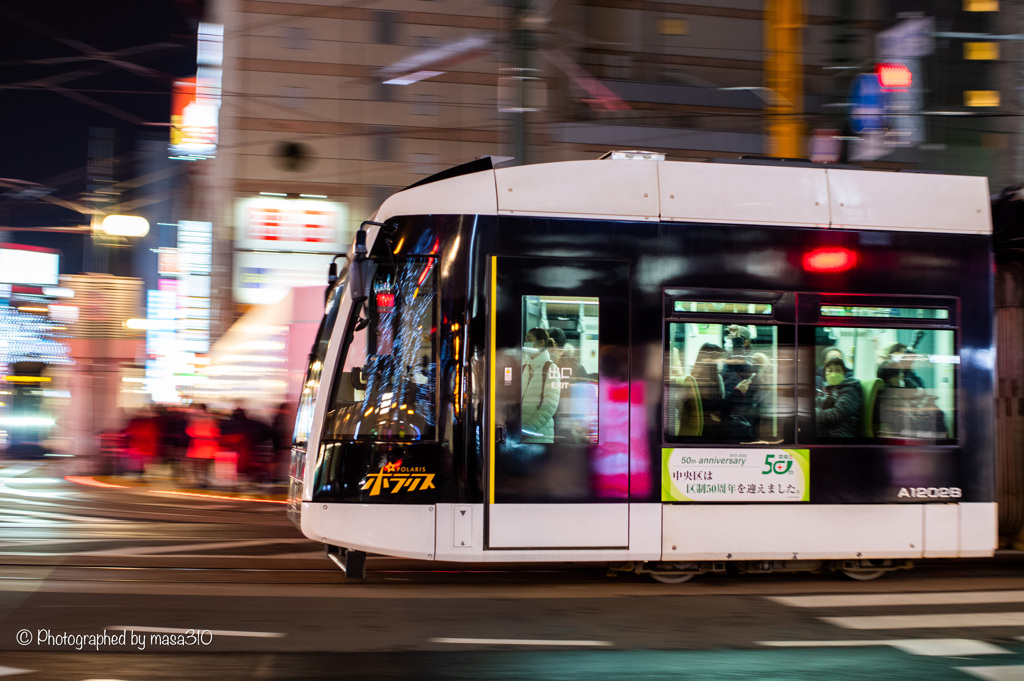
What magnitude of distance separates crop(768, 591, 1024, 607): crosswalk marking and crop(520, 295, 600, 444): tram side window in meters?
1.91

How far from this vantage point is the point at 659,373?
24.4 feet

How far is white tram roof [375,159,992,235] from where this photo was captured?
738 centimetres

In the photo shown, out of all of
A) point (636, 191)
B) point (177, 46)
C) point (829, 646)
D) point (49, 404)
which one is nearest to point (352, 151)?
point (49, 404)

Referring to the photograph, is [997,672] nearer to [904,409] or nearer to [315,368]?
[904,409]

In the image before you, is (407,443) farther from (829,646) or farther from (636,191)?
(829,646)

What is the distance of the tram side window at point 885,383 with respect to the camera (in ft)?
25.2

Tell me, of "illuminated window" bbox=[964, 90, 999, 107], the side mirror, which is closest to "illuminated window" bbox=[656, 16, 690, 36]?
"illuminated window" bbox=[964, 90, 999, 107]

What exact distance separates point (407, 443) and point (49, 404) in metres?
31.4

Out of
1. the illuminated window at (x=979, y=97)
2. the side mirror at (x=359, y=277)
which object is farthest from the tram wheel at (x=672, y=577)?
the illuminated window at (x=979, y=97)

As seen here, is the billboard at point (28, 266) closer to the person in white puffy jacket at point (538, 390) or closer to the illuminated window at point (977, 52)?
the illuminated window at point (977, 52)

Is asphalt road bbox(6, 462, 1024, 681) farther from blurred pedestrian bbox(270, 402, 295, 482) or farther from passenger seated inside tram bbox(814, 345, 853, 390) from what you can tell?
blurred pedestrian bbox(270, 402, 295, 482)

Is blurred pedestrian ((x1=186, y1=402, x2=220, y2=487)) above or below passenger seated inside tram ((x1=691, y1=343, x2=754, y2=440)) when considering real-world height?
below

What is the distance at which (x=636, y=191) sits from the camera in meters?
7.52

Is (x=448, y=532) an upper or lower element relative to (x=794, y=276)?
lower
